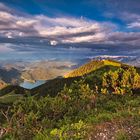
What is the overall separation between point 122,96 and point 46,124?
16864mm

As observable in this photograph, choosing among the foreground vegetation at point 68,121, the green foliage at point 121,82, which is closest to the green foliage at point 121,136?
the foreground vegetation at point 68,121

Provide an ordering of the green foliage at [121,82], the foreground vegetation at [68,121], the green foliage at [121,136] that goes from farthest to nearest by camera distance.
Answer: the green foliage at [121,82], the foreground vegetation at [68,121], the green foliage at [121,136]

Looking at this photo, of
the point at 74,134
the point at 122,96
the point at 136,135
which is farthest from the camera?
the point at 122,96

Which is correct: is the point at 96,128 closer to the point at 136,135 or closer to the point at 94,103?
the point at 136,135

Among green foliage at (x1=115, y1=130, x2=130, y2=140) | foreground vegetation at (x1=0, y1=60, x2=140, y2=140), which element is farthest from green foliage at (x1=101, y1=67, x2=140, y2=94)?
green foliage at (x1=115, y1=130, x2=130, y2=140)

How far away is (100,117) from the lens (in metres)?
21.8

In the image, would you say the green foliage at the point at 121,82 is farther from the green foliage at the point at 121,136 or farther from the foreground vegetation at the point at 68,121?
the green foliage at the point at 121,136

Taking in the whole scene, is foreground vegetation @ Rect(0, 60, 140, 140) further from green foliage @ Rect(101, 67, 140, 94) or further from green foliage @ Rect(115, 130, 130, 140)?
green foliage @ Rect(101, 67, 140, 94)

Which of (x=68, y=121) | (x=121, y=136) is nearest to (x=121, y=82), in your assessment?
(x=68, y=121)

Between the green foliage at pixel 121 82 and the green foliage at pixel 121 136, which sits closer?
the green foliage at pixel 121 136

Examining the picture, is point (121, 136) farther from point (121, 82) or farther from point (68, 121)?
point (121, 82)

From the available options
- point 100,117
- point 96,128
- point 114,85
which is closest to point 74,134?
point 96,128

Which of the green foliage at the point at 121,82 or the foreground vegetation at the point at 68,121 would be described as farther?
the green foliage at the point at 121,82

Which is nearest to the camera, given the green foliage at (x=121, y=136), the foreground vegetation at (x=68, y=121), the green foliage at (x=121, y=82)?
the green foliage at (x=121, y=136)
